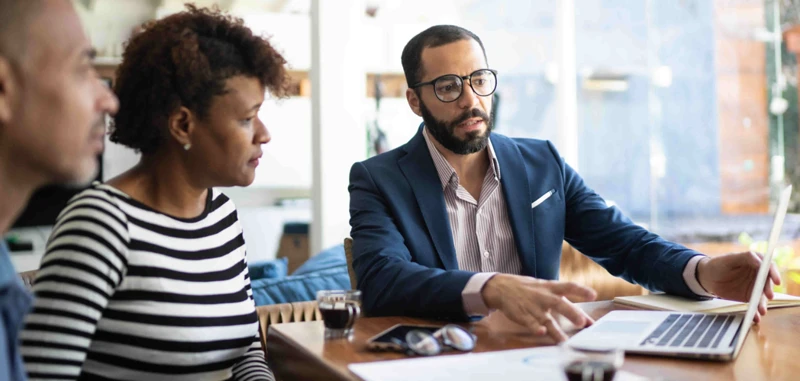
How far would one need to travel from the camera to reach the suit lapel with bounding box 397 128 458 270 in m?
1.85

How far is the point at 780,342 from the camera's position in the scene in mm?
1331

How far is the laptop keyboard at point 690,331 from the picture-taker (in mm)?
1247

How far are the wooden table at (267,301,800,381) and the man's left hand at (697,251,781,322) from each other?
0.07 m

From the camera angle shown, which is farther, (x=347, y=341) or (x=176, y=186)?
(x=176, y=186)

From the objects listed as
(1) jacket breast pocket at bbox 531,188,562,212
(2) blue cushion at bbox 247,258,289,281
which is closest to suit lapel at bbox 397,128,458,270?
(1) jacket breast pocket at bbox 531,188,562,212

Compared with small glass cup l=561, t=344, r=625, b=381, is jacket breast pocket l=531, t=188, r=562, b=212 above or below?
above

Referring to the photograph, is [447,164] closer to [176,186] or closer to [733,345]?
[176,186]

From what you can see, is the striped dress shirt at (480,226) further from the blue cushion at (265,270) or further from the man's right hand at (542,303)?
the blue cushion at (265,270)

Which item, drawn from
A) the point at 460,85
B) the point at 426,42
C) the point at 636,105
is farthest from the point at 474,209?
the point at 636,105

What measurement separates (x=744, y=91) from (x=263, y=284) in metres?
3.36

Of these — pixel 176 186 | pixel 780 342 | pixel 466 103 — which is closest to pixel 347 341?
A: pixel 176 186

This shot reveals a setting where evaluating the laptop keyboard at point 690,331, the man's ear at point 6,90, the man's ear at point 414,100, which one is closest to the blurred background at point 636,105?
the man's ear at point 414,100

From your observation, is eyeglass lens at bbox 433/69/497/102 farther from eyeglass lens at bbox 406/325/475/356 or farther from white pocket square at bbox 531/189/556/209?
eyeglass lens at bbox 406/325/475/356

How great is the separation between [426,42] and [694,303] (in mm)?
903
